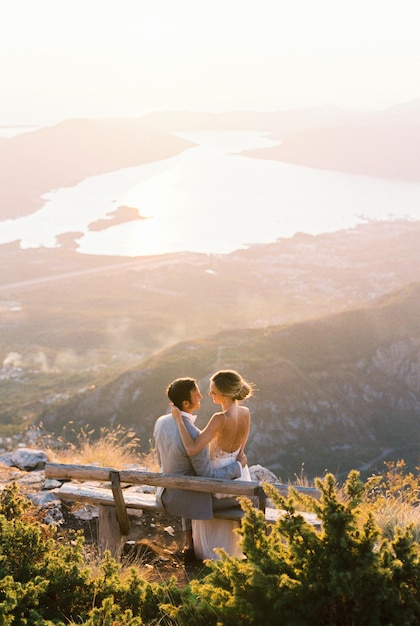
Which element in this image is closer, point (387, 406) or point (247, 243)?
point (387, 406)

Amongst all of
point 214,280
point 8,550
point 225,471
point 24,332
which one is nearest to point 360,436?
point 225,471

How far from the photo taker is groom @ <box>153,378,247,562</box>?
729cm

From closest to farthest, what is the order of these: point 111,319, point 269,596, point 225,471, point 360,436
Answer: point 269,596 < point 225,471 < point 360,436 < point 111,319

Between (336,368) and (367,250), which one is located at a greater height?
(336,368)

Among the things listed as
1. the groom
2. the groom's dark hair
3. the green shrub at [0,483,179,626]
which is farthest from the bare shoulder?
the green shrub at [0,483,179,626]

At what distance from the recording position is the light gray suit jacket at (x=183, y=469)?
7.29 m

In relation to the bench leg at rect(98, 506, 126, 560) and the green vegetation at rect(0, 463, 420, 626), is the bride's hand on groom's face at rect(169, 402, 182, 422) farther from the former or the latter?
the green vegetation at rect(0, 463, 420, 626)

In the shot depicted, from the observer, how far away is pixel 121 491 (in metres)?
7.58

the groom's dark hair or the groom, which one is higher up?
the groom's dark hair

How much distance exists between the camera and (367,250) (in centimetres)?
13175

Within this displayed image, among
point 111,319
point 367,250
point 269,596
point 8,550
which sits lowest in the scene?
point 367,250

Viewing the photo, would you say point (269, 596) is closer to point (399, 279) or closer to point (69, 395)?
point (69, 395)

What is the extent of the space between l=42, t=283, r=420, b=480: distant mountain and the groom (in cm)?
2779

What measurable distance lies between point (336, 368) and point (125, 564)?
40330 mm
